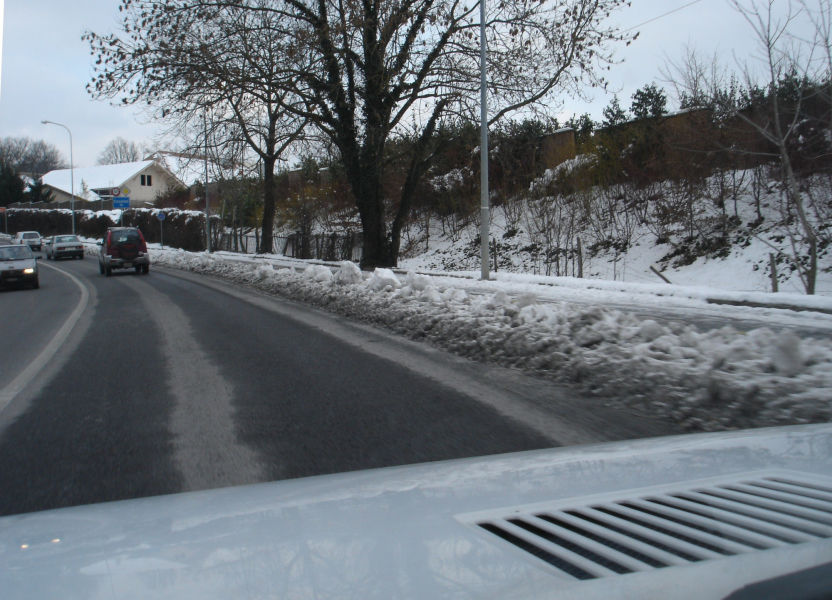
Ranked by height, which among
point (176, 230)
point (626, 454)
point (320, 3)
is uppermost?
point (320, 3)

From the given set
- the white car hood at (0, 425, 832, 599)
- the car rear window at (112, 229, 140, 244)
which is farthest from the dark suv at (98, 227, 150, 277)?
the white car hood at (0, 425, 832, 599)

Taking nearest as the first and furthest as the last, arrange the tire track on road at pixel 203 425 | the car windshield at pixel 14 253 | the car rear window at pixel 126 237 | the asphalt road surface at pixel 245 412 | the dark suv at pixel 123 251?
the tire track on road at pixel 203 425, the asphalt road surface at pixel 245 412, the car windshield at pixel 14 253, the dark suv at pixel 123 251, the car rear window at pixel 126 237

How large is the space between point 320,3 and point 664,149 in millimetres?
15022

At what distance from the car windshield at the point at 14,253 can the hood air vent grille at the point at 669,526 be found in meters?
25.7

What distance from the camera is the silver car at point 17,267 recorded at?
74.2 ft

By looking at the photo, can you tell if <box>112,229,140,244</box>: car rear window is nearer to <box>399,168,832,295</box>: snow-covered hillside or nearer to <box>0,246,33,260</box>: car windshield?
<box>0,246,33,260</box>: car windshield

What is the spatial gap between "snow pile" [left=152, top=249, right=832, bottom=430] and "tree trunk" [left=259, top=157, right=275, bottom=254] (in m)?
24.1

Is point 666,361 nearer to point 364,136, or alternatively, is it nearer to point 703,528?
point 703,528

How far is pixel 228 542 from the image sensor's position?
1.92 metres

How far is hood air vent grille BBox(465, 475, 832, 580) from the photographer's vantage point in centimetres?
166

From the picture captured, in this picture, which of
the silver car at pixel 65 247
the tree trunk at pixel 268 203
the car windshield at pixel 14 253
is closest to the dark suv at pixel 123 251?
the car windshield at pixel 14 253

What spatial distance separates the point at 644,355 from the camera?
21.6 feet

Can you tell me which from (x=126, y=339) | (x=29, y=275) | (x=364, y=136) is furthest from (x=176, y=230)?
(x=126, y=339)

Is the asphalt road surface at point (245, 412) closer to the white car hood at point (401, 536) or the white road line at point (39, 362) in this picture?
the white road line at point (39, 362)
